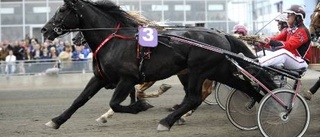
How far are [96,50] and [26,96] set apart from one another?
6.78m

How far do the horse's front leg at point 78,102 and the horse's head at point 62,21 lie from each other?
687mm

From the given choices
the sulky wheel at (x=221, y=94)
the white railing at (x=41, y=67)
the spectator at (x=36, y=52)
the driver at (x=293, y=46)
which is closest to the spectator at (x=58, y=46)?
the spectator at (x=36, y=52)

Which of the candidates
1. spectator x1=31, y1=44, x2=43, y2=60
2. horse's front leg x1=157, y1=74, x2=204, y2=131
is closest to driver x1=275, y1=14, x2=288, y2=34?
horse's front leg x1=157, y1=74, x2=204, y2=131

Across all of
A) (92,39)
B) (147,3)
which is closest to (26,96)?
(92,39)

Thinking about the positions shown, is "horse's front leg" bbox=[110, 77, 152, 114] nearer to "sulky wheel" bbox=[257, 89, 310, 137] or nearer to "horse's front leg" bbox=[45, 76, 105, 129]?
"horse's front leg" bbox=[45, 76, 105, 129]

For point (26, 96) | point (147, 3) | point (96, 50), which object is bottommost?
point (26, 96)

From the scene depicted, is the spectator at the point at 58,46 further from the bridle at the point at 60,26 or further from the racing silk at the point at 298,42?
the racing silk at the point at 298,42

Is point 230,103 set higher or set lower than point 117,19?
lower

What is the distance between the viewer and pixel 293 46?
6.34 m

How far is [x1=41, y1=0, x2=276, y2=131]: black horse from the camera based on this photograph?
605 centimetres

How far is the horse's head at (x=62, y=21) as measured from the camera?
630 cm

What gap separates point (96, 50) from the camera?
624 cm

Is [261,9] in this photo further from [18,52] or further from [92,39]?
[92,39]

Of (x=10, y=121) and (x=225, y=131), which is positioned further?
(x=10, y=121)
